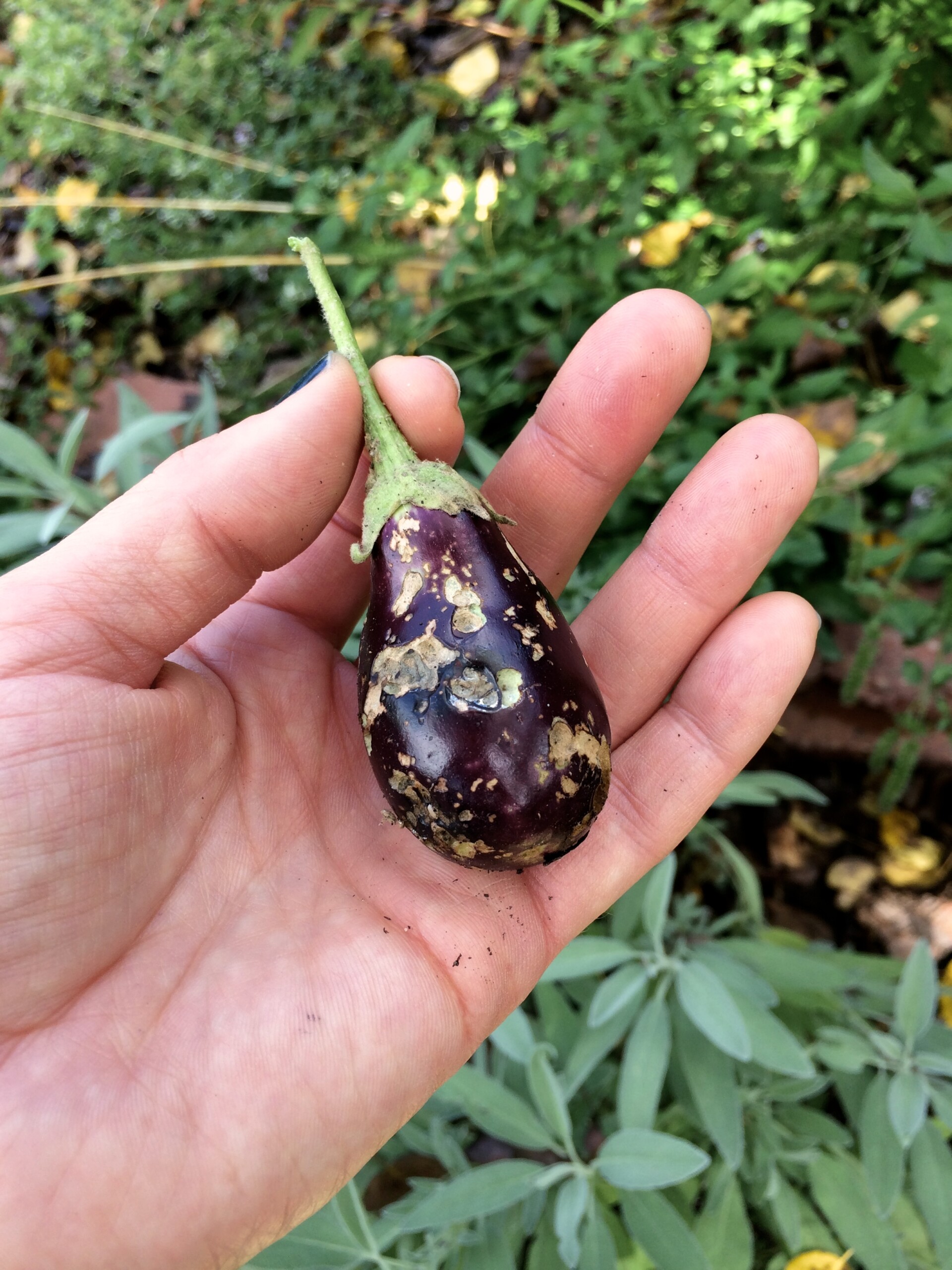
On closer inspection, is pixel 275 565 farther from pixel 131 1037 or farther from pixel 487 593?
pixel 131 1037

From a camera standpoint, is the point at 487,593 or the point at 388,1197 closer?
the point at 487,593

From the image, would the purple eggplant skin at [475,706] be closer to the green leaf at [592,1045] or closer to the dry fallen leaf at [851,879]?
the green leaf at [592,1045]

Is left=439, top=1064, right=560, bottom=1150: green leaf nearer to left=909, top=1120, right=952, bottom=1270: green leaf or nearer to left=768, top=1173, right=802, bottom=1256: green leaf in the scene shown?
left=768, top=1173, right=802, bottom=1256: green leaf

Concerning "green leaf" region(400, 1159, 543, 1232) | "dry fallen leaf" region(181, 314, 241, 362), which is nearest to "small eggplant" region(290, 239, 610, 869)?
"green leaf" region(400, 1159, 543, 1232)

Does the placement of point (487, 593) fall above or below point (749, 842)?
above

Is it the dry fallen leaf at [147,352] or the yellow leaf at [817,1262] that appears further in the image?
the dry fallen leaf at [147,352]

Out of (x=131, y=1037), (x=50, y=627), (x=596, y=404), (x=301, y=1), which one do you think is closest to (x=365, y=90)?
(x=301, y=1)

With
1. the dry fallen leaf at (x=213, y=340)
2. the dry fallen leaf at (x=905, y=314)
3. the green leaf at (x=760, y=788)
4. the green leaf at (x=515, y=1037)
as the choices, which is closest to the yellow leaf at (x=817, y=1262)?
the green leaf at (x=515, y=1037)
